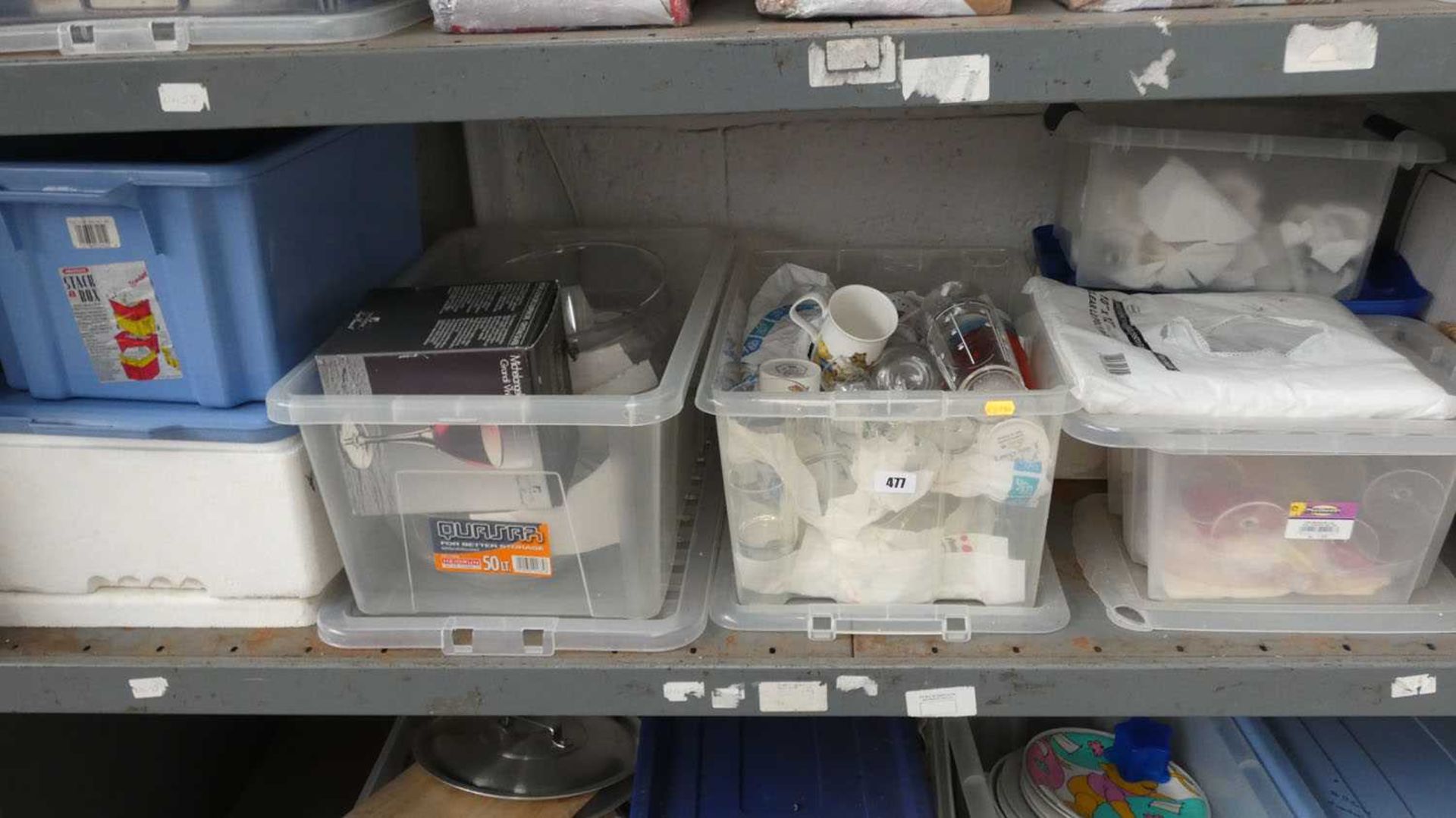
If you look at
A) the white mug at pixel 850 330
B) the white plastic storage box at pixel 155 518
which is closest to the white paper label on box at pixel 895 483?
the white mug at pixel 850 330

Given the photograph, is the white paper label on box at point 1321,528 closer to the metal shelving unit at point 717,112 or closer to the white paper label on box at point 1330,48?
the metal shelving unit at point 717,112

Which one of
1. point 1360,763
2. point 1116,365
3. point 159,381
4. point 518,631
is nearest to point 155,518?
point 159,381

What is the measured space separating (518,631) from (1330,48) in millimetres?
766

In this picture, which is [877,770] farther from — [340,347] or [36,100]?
[36,100]

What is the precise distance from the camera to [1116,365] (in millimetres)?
893

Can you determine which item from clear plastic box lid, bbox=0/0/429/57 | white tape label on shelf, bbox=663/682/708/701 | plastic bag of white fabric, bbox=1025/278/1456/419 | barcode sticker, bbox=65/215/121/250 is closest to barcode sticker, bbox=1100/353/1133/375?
plastic bag of white fabric, bbox=1025/278/1456/419

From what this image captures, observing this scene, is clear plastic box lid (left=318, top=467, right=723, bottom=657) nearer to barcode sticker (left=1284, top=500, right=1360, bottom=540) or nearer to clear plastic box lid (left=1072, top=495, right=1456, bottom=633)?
clear plastic box lid (left=1072, top=495, right=1456, bottom=633)

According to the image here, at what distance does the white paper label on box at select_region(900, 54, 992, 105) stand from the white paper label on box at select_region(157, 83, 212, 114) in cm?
50

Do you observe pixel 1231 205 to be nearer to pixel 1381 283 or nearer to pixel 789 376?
pixel 1381 283

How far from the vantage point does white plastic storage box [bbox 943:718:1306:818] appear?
111cm

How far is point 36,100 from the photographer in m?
0.77

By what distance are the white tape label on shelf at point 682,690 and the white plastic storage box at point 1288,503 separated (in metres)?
0.38

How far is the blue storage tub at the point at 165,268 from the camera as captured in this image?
837 mm

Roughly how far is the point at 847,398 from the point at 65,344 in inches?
26.7
